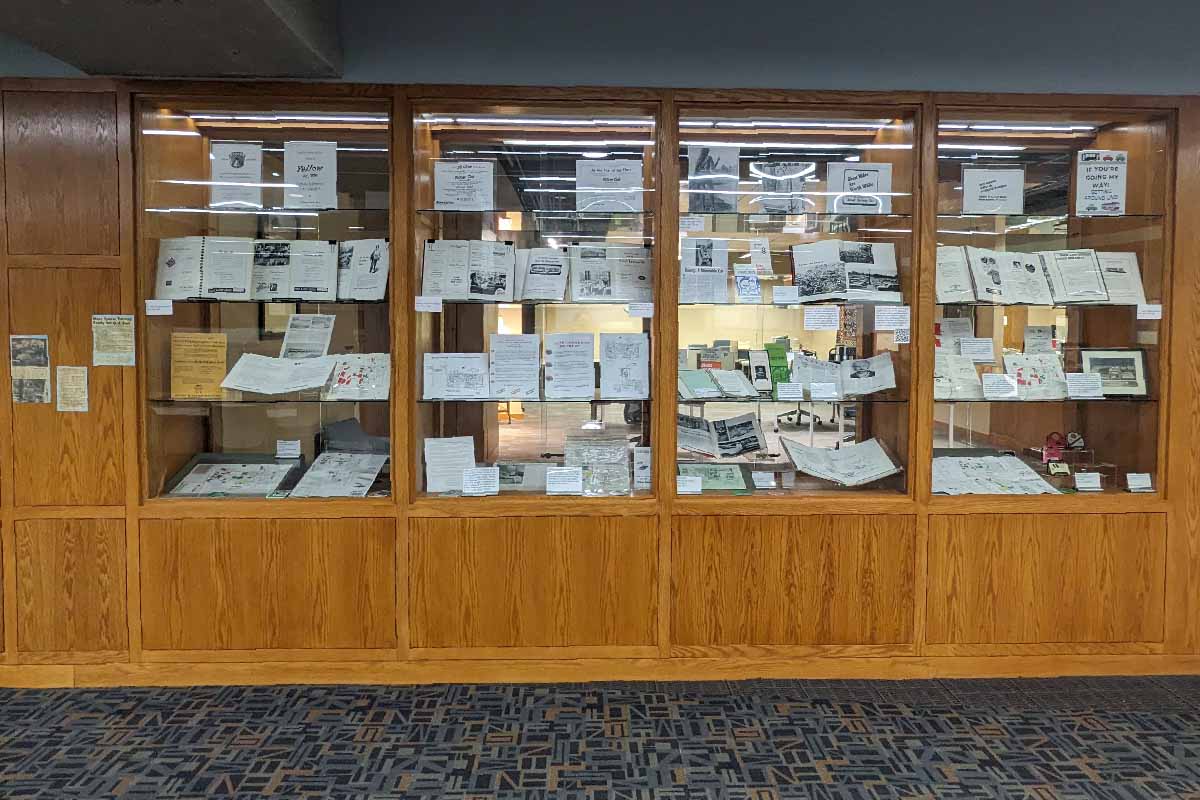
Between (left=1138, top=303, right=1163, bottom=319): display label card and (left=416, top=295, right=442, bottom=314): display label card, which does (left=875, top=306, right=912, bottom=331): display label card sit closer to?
(left=1138, top=303, right=1163, bottom=319): display label card

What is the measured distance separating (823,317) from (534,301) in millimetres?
1289

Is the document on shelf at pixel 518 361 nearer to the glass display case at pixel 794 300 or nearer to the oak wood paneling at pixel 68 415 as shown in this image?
the glass display case at pixel 794 300

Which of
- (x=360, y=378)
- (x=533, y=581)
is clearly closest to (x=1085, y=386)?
(x=533, y=581)

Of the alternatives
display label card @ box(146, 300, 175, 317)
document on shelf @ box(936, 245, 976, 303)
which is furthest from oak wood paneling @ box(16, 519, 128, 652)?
document on shelf @ box(936, 245, 976, 303)

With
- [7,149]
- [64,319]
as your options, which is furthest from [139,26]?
[64,319]

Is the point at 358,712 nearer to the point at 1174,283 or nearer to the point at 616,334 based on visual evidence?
the point at 616,334

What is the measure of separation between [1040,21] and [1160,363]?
1.54 m

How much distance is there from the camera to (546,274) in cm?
334

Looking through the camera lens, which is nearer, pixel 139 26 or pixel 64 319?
pixel 139 26

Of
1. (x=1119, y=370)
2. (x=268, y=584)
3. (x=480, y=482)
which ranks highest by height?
(x=1119, y=370)

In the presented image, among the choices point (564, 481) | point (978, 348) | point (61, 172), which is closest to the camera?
point (61, 172)

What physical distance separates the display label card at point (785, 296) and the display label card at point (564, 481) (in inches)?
45.7

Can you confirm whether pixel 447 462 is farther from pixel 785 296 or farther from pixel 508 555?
pixel 785 296

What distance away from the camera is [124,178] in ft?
9.92
